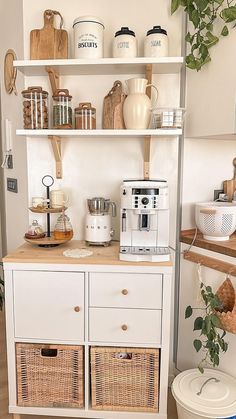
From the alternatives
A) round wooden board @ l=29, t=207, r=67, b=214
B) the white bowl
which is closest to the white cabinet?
round wooden board @ l=29, t=207, r=67, b=214

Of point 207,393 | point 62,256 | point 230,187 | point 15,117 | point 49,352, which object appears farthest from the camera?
point 15,117

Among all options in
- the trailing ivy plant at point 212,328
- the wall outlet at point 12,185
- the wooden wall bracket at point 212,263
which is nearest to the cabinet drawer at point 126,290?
the trailing ivy plant at point 212,328

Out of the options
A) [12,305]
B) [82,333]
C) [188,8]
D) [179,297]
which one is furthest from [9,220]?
[188,8]

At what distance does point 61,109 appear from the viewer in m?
1.93

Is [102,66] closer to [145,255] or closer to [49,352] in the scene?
[145,255]

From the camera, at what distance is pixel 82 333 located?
1.75 meters

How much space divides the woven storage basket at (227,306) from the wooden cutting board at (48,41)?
1.50 metres

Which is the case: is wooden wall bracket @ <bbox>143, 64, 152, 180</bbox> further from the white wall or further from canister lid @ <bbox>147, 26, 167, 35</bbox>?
the white wall

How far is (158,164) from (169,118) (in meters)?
0.33

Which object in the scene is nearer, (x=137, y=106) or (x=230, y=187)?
(x=137, y=106)

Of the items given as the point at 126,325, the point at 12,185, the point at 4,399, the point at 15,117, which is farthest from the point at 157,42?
the point at 4,399

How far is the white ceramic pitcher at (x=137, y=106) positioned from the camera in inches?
71.5

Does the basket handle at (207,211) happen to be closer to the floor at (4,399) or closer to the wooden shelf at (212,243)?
the wooden shelf at (212,243)

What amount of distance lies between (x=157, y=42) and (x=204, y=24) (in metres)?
0.24
